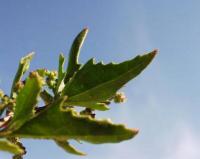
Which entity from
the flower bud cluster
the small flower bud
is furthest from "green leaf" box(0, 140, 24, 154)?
the small flower bud

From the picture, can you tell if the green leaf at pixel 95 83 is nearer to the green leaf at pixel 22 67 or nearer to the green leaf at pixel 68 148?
the green leaf at pixel 22 67

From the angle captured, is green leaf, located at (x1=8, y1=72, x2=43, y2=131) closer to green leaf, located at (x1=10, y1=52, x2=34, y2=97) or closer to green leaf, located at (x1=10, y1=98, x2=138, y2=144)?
green leaf, located at (x1=10, y1=98, x2=138, y2=144)

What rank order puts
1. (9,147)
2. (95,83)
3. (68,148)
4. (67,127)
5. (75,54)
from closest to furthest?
(9,147) < (67,127) < (68,148) < (95,83) < (75,54)

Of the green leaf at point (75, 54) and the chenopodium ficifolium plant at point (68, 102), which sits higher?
the green leaf at point (75, 54)

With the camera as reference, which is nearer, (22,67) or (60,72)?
(22,67)

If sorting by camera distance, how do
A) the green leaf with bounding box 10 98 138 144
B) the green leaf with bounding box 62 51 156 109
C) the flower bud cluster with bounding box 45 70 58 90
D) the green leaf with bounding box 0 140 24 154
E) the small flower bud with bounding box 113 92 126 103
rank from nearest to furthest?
the green leaf with bounding box 0 140 24 154 < the green leaf with bounding box 10 98 138 144 < the green leaf with bounding box 62 51 156 109 < the flower bud cluster with bounding box 45 70 58 90 < the small flower bud with bounding box 113 92 126 103

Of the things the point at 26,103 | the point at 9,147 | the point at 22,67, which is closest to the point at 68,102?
the point at 22,67

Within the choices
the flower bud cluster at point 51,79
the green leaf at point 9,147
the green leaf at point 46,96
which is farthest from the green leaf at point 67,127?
the flower bud cluster at point 51,79

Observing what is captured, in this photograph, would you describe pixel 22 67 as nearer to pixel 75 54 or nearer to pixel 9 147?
pixel 75 54

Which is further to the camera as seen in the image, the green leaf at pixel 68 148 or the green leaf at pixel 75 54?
the green leaf at pixel 75 54
